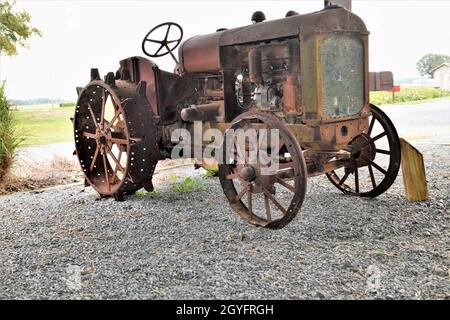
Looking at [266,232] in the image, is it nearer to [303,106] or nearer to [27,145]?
[303,106]

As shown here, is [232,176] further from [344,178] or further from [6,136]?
[6,136]

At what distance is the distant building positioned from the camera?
10486mm

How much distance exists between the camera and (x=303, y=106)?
A: 3.05 metres

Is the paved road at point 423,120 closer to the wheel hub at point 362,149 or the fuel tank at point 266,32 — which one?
the wheel hub at point 362,149

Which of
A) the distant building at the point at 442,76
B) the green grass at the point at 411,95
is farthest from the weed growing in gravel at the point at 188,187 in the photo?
the distant building at the point at 442,76

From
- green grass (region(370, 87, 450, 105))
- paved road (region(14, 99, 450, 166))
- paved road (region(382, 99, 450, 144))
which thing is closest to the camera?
paved road (region(14, 99, 450, 166))

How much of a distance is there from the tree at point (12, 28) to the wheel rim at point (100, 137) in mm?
2830

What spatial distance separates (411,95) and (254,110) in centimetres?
940

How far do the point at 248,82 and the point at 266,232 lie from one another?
3.78 feet

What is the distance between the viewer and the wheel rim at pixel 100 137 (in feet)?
13.3

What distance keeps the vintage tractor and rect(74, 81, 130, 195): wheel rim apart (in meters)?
0.01

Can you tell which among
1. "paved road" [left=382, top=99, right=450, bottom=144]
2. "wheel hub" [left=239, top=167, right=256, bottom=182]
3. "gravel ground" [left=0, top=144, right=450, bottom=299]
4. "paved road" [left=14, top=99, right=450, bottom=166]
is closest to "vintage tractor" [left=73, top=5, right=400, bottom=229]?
Result: "wheel hub" [left=239, top=167, right=256, bottom=182]

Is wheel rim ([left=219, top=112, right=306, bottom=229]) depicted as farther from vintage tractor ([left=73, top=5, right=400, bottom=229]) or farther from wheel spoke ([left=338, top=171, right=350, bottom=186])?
wheel spoke ([left=338, top=171, right=350, bottom=186])
